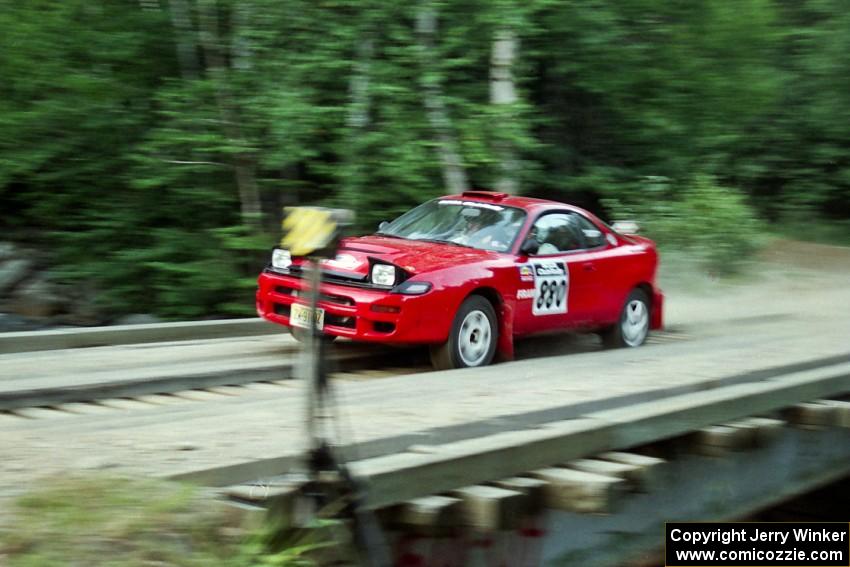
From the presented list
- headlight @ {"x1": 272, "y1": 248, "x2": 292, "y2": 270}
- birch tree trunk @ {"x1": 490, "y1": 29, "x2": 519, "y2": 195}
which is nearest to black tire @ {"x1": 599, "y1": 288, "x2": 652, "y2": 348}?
headlight @ {"x1": 272, "y1": 248, "x2": 292, "y2": 270}

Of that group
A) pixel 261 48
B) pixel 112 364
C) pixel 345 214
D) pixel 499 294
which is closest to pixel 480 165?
pixel 261 48

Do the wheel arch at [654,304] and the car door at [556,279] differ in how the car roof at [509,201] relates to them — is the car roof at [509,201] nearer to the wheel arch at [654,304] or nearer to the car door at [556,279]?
the car door at [556,279]

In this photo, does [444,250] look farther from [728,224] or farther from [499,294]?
[728,224]

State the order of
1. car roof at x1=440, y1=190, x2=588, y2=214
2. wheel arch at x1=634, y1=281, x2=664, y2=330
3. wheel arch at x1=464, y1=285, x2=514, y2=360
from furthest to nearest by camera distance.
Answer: wheel arch at x1=634, y1=281, x2=664, y2=330 → car roof at x1=440, y1=190, x2=588, y2=214 → wheel arch at x1=464, y1=285, x2=514, y2=360

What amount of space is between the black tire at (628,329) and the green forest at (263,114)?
144 inches

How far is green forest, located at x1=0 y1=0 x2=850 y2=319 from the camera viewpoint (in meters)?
14.4

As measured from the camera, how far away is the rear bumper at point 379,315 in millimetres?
9141

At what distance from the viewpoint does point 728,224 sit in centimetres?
1847

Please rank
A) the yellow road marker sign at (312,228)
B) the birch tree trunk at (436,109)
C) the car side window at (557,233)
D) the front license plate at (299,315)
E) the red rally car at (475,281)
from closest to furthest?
the yellow road marker sign at (312,228) → the front license plate at (299,315) → the red rally car at (475,281) → the car side window at (557,233) → the birch tree trunk at (436,109)

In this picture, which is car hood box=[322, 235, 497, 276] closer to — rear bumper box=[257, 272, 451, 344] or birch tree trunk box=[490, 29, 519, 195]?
rear bumper box=[257, 272, 451, 344]

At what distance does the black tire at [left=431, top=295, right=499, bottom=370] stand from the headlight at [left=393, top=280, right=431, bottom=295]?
0.46 meters

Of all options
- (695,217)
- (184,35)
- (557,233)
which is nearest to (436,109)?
(184,35)

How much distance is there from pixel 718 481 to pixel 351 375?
360 cm

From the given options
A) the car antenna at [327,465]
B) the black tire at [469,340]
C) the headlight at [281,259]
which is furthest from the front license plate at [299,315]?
the car antenna at [327,465]
